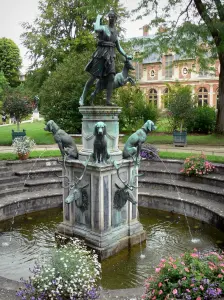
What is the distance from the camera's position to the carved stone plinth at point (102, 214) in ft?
20.7

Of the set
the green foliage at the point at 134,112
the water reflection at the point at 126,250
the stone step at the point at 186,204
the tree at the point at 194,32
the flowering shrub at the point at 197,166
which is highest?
the tree at the point at 194,32

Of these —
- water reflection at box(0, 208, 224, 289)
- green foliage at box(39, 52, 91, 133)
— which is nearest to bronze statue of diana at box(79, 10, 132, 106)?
water reflection at box(0, 208, 224, 289)

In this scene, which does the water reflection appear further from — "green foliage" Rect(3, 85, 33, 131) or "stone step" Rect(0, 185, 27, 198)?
"green foliage" Rect(3, 85, 33, 131)

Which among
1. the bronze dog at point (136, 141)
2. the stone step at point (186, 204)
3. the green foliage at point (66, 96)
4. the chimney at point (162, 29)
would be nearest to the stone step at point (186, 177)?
the stone step at point (186, 204)

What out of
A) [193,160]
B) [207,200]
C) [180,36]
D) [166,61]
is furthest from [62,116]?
[166,61]

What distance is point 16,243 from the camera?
6.94 metres

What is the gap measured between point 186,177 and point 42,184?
4.77 meters

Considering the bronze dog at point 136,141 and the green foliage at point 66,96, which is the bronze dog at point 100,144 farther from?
the green foliage at point 66,96

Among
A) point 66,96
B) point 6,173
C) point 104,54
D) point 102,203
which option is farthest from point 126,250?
point 66,96

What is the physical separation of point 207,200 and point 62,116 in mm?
13664

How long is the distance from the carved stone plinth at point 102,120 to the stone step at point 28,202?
10.3 feet

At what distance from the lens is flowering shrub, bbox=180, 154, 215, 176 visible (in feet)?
32.9

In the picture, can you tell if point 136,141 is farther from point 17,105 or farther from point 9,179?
point 17,105

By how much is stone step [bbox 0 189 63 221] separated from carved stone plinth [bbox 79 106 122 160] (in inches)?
124
